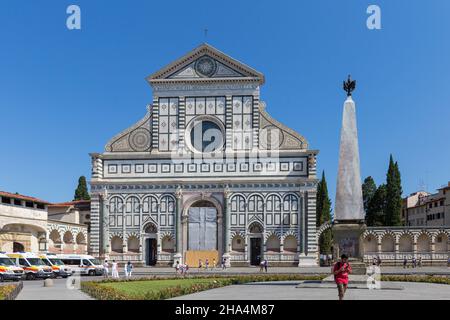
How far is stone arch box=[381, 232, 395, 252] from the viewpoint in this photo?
66250mm

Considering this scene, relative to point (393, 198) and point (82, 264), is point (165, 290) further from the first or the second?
point (393, 198)

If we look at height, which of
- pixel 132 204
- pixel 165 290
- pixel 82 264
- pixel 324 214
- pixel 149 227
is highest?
pixel 132 204


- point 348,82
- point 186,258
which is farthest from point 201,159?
point 348,82

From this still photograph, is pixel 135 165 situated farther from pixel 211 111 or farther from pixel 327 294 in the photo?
pixel 327 294

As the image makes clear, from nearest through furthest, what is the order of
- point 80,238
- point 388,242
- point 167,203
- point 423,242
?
point 167,203 → point 423,242 → point 388,242 → point 80,238

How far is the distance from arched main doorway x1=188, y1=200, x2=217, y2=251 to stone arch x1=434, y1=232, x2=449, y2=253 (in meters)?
20.9

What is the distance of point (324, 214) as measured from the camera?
81.0 m

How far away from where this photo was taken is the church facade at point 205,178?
207 feet

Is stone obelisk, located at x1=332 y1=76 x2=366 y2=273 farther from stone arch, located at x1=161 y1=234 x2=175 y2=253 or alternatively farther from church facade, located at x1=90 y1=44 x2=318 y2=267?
stone arch, located at x1=161 y1=234 x2=175 y2=253

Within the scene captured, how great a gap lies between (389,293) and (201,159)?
39.4 metres

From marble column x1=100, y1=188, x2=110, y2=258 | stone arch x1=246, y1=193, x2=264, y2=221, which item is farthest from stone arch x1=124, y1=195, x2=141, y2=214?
stone arch x1=246, y1=193, x2=264, y2=221

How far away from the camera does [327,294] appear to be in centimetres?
2530

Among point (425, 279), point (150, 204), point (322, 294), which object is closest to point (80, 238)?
point (150, 204)

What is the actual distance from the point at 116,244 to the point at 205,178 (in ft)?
34.1
